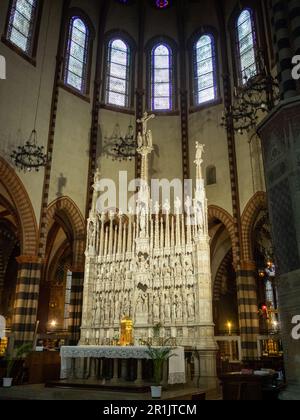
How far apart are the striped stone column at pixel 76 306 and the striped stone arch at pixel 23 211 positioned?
2664 mm

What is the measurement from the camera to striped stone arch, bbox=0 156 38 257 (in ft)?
53.2

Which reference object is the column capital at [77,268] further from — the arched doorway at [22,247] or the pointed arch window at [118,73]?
the pointed arch window at [118,73]

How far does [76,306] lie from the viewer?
17906mm

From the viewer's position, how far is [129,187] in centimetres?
2002

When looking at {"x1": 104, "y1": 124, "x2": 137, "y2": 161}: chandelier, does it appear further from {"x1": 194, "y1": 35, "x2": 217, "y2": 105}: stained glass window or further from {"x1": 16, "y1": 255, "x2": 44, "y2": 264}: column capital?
{"x1": 16, "y1": 255, "x2": 44, "y2": 264}: column capital

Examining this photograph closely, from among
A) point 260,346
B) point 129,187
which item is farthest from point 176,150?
point 260,346

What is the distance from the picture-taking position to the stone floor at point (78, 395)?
27.3 feet

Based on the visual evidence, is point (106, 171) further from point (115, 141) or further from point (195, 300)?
point (195, 300)

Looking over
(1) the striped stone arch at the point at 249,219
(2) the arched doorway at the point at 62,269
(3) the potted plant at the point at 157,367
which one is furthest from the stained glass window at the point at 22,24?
(3) the potted plant at the point at 157,367

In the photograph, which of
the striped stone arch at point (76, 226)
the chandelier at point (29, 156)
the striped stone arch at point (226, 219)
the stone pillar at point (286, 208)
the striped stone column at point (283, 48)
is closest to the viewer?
the stone pillar at point (286, 208)

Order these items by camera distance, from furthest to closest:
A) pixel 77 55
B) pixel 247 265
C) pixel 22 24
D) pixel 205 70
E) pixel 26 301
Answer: pixel 205 70, pixel 77 55, pixel 22 24, pixel 247 265, pixel 26 301

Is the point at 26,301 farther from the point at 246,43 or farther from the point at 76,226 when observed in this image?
the point at 246,43

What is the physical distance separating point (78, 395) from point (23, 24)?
16.8 metres

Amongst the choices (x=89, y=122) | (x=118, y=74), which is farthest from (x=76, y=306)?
(x=118, y=74)
